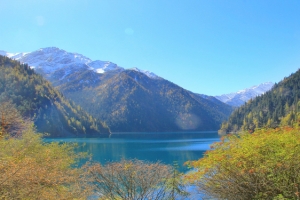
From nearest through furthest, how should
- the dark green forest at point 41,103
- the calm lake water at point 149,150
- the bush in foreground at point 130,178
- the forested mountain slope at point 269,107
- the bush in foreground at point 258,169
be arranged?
the bush in foreground at point 258,169 < the bush in foreground at point 130,178 < the calm lake water at point 149,150 < the forested mountain slope at point 269,107 < the dark green forest at point 41,103

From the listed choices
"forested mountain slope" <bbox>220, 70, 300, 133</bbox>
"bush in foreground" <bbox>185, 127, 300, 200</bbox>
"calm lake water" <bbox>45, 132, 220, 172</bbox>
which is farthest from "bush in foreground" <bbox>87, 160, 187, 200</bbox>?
"forested mountain slope" <bbox>220, 70, 300, 133</bbox>

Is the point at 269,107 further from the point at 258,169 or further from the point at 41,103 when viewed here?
the point at 258,169

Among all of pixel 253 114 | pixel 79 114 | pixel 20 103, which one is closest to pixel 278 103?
pixel 253 114

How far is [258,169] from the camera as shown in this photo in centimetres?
1047

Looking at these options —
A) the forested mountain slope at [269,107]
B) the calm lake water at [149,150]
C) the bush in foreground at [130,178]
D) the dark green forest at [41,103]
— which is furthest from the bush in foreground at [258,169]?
the dark green forest at [41,103]

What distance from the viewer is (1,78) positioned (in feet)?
449

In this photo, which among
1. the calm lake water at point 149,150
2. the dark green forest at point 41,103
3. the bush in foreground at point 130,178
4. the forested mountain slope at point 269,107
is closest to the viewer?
the bush in foreground at point 130,178

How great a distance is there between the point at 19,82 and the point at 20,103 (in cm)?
1606

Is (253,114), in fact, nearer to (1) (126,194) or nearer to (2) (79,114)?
(2) (79,114)

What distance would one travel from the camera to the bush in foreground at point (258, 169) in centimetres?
1040

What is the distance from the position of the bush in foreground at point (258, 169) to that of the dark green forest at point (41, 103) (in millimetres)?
129761

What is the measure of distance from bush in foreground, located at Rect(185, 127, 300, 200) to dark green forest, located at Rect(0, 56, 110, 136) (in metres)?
130

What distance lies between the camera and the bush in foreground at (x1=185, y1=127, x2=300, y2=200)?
10.4 meters

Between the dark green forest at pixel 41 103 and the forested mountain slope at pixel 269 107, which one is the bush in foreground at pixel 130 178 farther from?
the dark green forest at pixel 41 103
